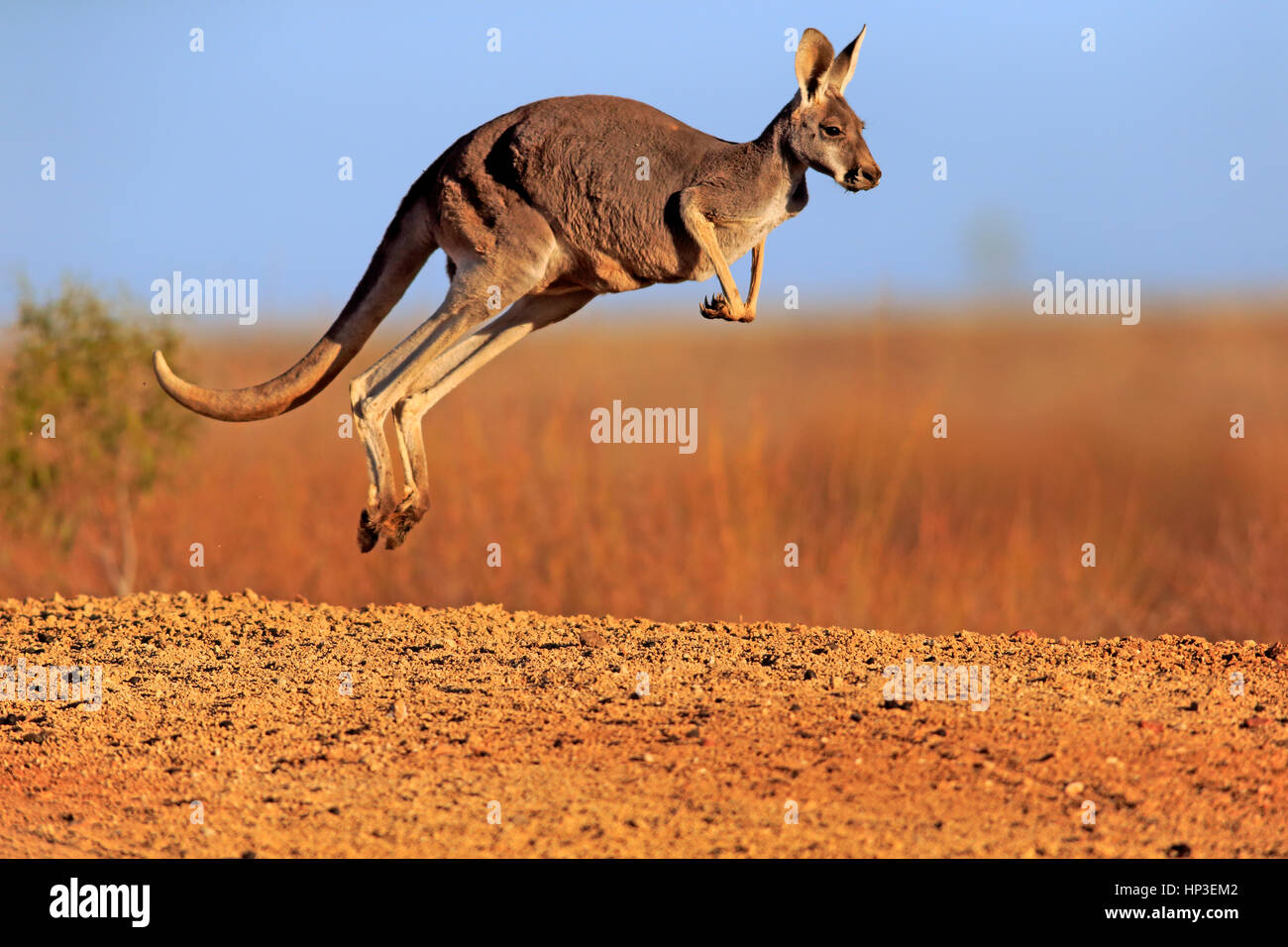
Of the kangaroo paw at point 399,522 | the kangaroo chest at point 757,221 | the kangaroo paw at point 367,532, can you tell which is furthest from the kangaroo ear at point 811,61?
the kangaroo paw at point 367,532

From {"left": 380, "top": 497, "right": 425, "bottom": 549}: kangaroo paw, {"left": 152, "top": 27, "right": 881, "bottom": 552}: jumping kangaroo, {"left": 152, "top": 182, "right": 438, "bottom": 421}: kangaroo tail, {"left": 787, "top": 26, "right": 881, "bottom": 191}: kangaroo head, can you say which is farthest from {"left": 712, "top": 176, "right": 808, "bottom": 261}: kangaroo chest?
→ {"left": 380, "top": 497, "right": 425, "bottom": 549}: kangaroo paw

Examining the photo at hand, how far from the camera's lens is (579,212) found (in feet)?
23.0

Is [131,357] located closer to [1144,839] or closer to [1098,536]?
[1144,839]

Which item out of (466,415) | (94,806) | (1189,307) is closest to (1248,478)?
(466,415)

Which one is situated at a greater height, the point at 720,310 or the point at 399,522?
the point at 720,310

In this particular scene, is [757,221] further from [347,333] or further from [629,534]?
[629,534]

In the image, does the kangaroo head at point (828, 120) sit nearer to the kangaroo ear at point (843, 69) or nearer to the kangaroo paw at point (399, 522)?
the kangaroo ear at point (843, 69)

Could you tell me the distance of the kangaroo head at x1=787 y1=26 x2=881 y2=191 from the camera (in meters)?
6.65

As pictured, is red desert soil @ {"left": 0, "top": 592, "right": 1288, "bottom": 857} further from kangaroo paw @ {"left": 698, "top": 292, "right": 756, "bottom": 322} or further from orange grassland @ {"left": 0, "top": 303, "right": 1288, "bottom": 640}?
orange grassland @ {"left": 0, "top": 303, "right": 1288, "bottom": 640}

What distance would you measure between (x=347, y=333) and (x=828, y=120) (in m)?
2.92

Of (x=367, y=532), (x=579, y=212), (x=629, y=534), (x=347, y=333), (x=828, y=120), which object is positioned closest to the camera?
(x=828, y=120)

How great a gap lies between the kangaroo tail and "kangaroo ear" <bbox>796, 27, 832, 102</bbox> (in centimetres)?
213

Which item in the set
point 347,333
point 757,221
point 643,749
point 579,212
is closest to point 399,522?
point 347,333

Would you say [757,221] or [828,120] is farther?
[757,221]
